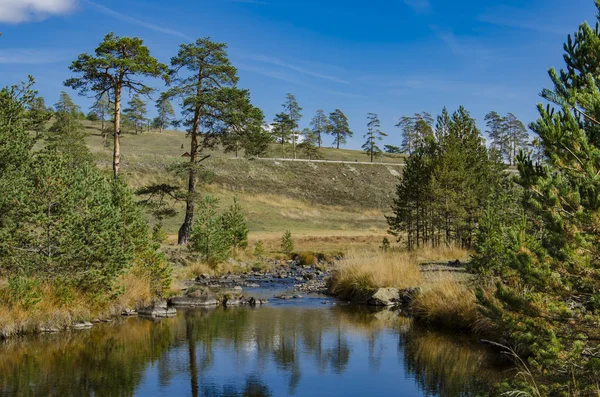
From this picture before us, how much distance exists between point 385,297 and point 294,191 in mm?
57417

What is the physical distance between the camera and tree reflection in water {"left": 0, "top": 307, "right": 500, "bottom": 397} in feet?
37.9

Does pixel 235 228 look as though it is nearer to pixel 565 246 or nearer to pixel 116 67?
pixel 116 67

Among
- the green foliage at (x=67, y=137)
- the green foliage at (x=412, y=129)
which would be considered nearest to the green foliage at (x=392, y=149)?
the green foliage at (x=412, y=129)

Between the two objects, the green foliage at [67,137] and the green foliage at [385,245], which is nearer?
the green foliage at [385,245]

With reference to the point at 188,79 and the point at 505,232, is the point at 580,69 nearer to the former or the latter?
the point at 505,232

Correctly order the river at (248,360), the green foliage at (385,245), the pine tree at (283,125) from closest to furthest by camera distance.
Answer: the river at (248,360)
the green foliage at (385,245)
the pine tree at (283,125)

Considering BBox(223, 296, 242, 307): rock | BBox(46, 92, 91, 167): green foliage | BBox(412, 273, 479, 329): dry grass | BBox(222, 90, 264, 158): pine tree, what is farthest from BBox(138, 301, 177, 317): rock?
BBox(46, 92, 91, 167): green foliage

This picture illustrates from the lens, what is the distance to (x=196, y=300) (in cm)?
2169

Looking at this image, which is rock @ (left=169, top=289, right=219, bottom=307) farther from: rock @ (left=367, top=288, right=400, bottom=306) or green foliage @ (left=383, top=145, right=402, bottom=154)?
green foliage @ (left=383, top=145, right=402, bottom=154)

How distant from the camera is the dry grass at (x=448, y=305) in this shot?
16880 millimetres

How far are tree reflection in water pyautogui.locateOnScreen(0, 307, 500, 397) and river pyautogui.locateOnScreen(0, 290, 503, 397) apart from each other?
2 centimetres

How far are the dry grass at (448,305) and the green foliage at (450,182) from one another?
1523 cm

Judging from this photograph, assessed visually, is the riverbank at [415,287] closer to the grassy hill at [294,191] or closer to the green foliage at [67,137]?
the grassy hill at [294,191]

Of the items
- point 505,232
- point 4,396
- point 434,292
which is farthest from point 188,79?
point 505,232
